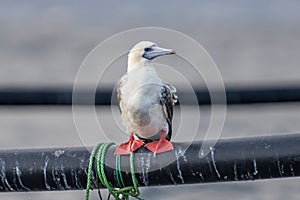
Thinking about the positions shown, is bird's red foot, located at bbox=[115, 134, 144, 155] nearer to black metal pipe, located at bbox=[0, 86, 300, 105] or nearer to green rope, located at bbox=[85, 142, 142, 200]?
green rope, located at bbox=[85, 142, 142, 200]

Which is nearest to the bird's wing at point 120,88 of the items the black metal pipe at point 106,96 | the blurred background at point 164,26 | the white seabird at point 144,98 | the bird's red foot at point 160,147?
the white seabird at point 144,98

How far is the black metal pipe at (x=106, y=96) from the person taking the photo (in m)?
6.18

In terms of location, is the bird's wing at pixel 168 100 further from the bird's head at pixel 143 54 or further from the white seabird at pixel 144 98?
the bird's head at pixel 143 54

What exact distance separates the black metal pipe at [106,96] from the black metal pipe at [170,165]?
2585 mm

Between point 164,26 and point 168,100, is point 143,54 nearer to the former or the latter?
point 168,100

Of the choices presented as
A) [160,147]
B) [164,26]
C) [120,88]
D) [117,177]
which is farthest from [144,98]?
[164,26]

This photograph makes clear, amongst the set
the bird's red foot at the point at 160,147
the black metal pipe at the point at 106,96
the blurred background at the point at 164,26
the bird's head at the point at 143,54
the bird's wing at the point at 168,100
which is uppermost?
the bird's head at the point at 143,54

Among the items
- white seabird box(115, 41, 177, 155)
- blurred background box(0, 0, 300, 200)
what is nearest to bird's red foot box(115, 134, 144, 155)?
white seabird box(115, 41, 177, 155)

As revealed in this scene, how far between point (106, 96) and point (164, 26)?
10.7 meters

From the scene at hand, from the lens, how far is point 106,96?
243 inches

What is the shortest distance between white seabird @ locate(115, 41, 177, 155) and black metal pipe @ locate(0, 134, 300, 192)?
0.61 meters

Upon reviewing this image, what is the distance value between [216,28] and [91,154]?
14.8m

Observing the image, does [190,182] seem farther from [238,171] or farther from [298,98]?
[298,98]

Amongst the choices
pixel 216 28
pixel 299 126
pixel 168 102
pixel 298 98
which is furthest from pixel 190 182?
pixel 216 28
